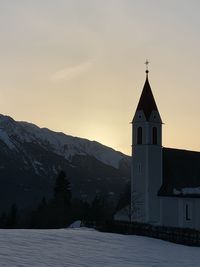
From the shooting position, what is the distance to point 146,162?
218 ft

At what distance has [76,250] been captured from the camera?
102 ft

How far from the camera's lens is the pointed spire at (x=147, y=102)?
6775cm

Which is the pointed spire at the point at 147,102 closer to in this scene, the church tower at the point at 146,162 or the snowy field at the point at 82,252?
the church tower at the point at 146,162

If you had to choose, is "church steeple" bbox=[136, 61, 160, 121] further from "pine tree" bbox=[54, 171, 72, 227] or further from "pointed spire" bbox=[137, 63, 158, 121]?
"pine tree" bbox=[54, 171, 72, 227]

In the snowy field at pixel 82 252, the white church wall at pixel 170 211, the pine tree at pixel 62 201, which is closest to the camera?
the snowy field at pixel 82 252

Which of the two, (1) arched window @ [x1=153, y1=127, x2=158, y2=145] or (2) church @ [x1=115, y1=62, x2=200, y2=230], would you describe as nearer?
(2) church @ [x1=115, y1=62, x2=200, y2=230]

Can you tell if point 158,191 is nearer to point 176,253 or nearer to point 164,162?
point 164,162

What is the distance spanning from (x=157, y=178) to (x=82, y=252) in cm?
3665

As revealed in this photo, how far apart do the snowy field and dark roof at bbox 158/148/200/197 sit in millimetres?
26145

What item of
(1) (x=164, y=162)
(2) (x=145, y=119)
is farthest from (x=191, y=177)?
(2) (x=145, y=119)

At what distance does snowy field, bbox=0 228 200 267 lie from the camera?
26328mm

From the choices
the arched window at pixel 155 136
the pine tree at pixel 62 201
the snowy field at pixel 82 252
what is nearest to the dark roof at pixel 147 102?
the arched window at pixel 155 136

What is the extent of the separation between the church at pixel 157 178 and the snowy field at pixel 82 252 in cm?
2510

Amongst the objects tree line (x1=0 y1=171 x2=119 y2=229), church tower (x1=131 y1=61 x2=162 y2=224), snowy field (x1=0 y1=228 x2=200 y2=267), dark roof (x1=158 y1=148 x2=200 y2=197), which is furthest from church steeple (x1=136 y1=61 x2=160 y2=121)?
snowy field (x1=0 y1=228 x2=200 y2=267)
